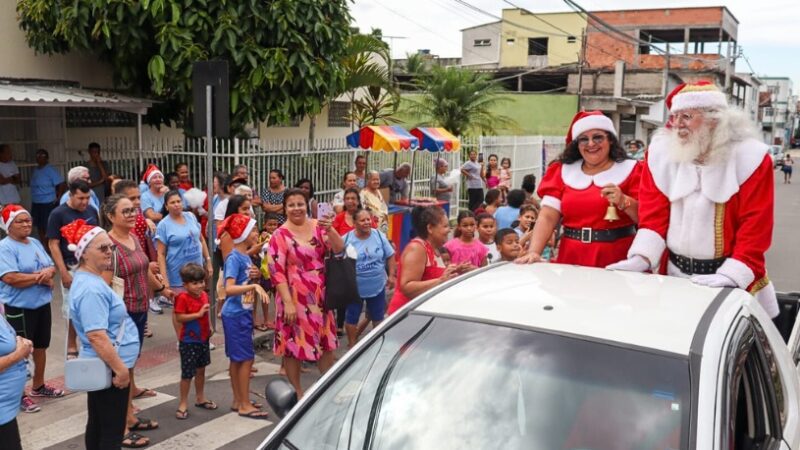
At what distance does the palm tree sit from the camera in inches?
913

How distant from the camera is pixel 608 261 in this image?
4691 millimetres

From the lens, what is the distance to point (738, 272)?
3891 millimetres

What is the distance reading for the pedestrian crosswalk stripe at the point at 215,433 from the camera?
5.70 meters

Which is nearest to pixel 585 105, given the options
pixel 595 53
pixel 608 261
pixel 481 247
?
pixel 595 53

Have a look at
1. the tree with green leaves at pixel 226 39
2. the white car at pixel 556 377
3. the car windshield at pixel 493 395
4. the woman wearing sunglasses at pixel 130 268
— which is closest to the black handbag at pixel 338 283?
the woman wearing sunglasses at pixel 130 268

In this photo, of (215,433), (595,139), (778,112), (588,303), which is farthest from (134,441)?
(778,112)

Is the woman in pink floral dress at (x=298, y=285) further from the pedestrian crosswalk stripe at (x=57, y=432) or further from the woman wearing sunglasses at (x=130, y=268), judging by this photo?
the pedestrian crosswalk stripe at (x=57, y=432)

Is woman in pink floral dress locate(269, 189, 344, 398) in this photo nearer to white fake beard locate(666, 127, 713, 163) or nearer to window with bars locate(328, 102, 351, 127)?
white fake beard locate(666, 127, 713, 163)

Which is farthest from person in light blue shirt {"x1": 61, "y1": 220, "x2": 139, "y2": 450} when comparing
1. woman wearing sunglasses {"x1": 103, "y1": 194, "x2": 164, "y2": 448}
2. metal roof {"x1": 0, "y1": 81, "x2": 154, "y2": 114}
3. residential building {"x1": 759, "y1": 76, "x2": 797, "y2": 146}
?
residential building {"x1": 759, "y1": 76, "x2": 797, "y2": 146}

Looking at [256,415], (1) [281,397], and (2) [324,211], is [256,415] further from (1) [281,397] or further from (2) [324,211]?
(1) [281,397]

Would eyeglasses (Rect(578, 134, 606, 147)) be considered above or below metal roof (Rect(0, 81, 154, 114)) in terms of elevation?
below

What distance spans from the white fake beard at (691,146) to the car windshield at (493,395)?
6.60ft

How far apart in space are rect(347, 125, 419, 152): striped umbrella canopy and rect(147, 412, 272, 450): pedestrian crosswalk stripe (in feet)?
22.4

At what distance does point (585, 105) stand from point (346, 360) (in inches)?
1190
